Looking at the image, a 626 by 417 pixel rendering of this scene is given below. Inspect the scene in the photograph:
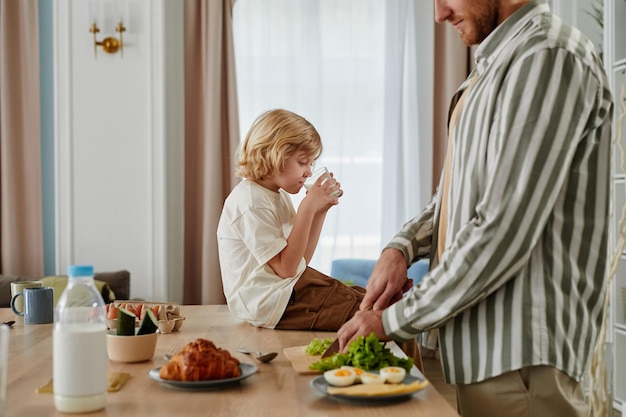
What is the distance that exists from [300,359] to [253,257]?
1.57 feet

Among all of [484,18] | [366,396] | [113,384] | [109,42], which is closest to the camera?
[366,396]

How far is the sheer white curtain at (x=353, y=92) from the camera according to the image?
5180 mm

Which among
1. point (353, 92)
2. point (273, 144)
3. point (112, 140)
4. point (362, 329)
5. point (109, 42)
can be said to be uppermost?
point (109, 42)

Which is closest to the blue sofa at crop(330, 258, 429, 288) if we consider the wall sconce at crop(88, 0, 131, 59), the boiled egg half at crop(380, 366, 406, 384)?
the wall sconce at crop(88, 0, 131, 59)

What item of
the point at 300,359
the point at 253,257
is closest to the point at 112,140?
the point at 253,257

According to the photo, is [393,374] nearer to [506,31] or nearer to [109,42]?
[506,31]

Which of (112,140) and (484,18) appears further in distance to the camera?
(112,140)

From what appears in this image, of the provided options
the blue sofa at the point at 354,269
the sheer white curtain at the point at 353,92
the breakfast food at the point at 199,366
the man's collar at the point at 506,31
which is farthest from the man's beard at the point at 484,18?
the sheer white curtain at the point at 353,92

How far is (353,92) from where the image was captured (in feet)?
17.5

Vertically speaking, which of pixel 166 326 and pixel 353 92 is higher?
pixel 353 92

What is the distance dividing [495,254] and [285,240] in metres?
0.72

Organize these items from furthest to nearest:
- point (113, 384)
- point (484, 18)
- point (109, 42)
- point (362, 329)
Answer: point (109, 42)
point (484, 18)
point (362, 329)
point (113, 384)

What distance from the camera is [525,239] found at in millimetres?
1404

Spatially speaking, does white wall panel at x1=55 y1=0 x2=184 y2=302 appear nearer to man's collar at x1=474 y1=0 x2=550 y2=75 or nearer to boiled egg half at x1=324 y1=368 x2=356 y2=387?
man's collar at x1=474 y1=0 x2=550 y2=75
